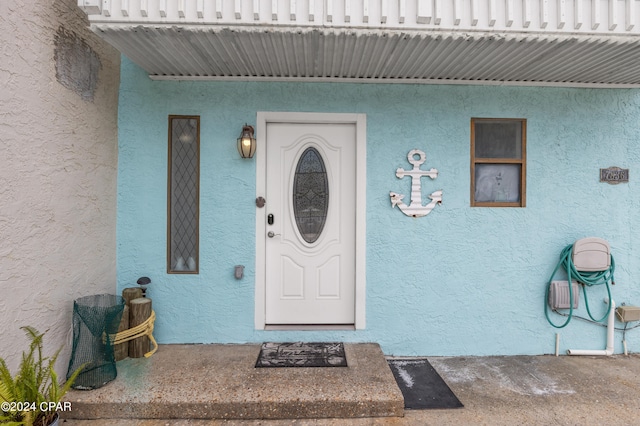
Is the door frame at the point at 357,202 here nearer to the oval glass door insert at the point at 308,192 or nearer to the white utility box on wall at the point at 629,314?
the oval glass door insert at the point at 308,192

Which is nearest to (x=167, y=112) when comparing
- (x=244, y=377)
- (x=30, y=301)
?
(x=30, y=301)

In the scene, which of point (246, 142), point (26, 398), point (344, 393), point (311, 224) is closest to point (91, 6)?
point (246, 142)

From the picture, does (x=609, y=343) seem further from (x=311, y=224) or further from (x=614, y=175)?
(x=311, y=224)

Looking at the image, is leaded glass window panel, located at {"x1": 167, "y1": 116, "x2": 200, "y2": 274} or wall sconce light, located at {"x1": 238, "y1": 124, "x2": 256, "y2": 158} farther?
leaded glass window panel, located at {"x1": 167, "y1": 116, "x2": 200, "y2": 274}

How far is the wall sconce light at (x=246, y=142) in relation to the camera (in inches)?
136

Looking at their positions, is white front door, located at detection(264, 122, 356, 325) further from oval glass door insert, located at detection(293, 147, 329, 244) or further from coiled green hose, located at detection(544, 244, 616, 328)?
coiled green hose, located at detection(544, 244, 616, 328)

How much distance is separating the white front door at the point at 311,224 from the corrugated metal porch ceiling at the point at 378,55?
0.66 metres

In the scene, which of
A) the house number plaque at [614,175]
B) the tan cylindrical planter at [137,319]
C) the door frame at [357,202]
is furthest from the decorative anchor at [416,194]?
the tan cylindrical planter at [137,319]

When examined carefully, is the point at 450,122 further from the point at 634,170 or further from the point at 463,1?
the point at 634,170

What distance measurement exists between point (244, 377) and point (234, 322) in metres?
0.76

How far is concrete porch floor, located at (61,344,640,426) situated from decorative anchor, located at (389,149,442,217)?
1.49 metres

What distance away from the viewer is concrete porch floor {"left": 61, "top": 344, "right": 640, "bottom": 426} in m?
2.58

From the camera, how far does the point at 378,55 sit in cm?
301

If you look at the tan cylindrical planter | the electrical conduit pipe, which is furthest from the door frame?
the electrical conduit pipe
